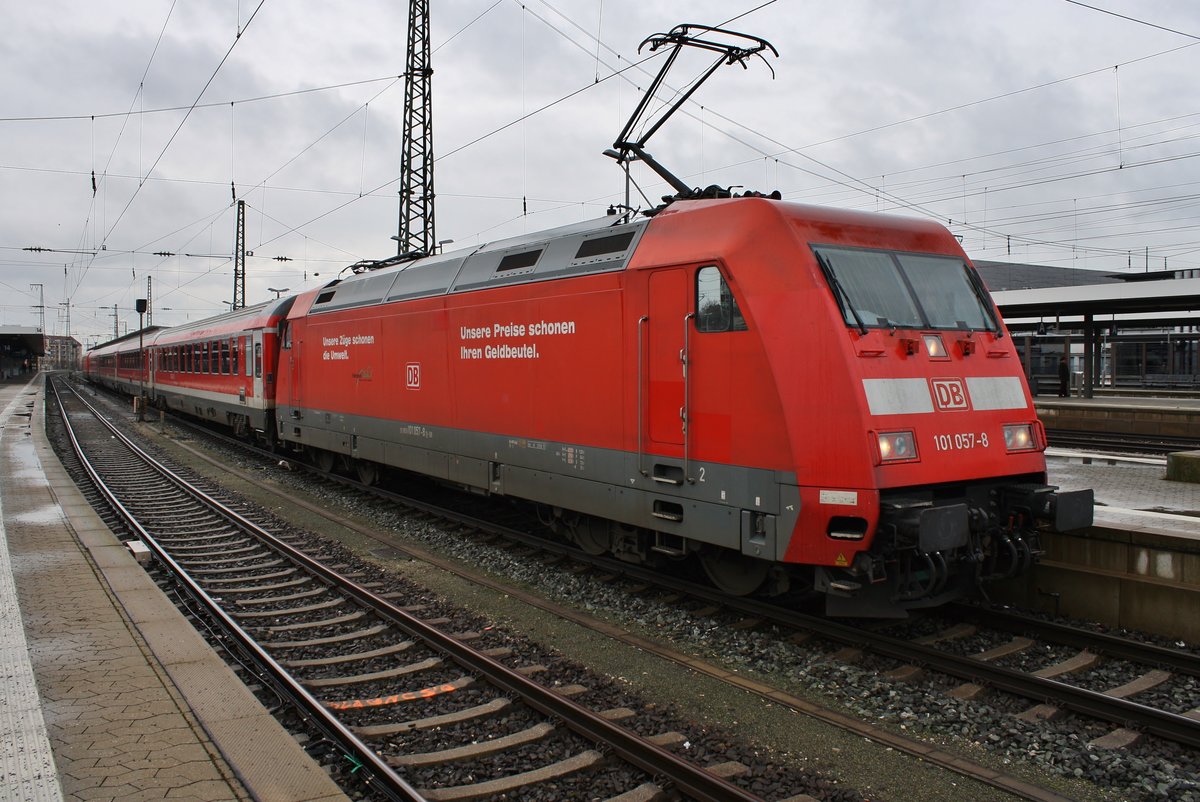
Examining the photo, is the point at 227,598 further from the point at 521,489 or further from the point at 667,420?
the point at 667,420

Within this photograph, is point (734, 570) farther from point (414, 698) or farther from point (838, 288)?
point (414, 698)

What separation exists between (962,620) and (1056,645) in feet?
2.44

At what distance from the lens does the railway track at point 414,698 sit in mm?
4461

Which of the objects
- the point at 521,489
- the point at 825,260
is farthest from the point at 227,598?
the point at 825,260

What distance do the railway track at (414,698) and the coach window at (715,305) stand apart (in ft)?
9.86

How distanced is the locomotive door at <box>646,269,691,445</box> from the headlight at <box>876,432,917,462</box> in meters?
1.73

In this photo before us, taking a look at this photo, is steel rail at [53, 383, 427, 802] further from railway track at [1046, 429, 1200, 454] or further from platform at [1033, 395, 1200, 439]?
platform at [1033, 395, 1200, 439]

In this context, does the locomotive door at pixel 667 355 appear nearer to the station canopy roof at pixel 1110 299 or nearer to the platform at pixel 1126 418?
the platform at pixel 1126 418

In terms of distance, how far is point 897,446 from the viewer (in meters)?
5.93

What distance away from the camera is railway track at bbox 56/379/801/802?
14.6 ft

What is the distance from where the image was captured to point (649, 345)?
7.37 m

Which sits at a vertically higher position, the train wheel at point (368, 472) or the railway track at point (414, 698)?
the train wheel at point (368, 472)

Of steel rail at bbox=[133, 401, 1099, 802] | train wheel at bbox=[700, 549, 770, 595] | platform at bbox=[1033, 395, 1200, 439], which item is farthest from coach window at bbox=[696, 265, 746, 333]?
platform at bbox=[1033, 395, 1200, 439]

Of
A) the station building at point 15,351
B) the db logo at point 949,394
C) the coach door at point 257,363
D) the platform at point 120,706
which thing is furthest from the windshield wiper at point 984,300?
the station building at point 15,351
